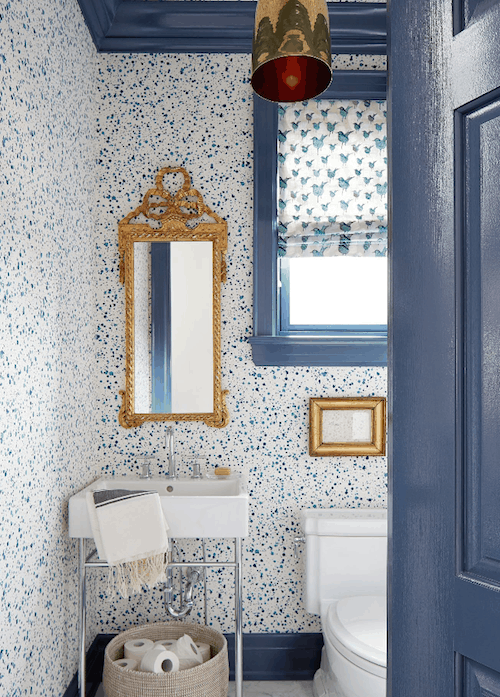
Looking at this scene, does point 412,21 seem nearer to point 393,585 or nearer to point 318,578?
point 393,585

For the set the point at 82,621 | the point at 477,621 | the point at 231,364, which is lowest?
the point at 82,621

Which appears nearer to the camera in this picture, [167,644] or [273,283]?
[167,644]

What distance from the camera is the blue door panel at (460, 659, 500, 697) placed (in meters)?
0.73

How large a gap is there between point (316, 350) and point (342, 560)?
0.86m

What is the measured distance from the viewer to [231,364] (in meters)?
2.40

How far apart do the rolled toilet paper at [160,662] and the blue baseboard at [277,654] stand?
0.49 meters

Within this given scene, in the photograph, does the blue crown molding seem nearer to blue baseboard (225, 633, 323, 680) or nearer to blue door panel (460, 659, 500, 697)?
blue door panel (460, 659, 500, 697)

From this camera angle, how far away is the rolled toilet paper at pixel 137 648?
199cm

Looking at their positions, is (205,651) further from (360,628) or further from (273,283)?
(273,283)

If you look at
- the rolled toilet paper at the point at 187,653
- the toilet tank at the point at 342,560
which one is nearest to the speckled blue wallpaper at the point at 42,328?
the rolled toilet paper at the point at 187,653

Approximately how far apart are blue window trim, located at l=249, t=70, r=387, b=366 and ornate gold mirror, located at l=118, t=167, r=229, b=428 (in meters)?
0.17

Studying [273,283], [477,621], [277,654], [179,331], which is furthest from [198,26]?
[277,654]

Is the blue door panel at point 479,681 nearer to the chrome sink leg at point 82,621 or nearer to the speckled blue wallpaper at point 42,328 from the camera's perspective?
the speckled blue wallpaper at point 42,328

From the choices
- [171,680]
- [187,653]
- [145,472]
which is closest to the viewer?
[171,680]
